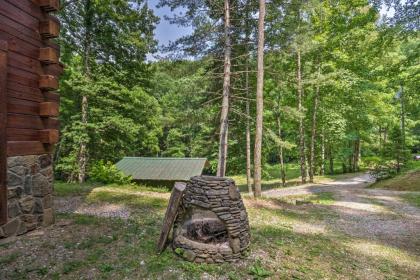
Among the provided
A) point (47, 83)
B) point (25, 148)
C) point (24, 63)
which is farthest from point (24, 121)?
point (24, 63)

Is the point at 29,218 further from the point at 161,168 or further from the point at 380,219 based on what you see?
the point at 161,168

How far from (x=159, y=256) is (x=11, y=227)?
9.06ft

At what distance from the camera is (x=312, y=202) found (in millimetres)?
11469

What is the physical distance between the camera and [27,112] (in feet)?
16.5

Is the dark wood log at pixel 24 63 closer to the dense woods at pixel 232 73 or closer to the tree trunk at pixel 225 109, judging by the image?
the dense woods at pixel 232 73

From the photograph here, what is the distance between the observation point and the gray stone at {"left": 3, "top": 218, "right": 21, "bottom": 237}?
454cm

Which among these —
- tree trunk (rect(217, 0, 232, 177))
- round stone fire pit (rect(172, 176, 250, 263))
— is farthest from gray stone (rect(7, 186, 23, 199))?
tree trunk (rect(217, 0, 232, 177))

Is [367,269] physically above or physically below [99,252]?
below

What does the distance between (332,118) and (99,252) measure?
Answer: 19.3 meters

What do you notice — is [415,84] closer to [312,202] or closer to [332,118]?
[332,118]

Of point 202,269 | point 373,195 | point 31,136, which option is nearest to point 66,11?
point 31,136

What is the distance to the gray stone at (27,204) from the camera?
4.83 meters

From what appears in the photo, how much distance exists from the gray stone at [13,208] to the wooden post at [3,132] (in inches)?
3.8

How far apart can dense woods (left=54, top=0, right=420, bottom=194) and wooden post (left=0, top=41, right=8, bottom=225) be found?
7803 millimetres
